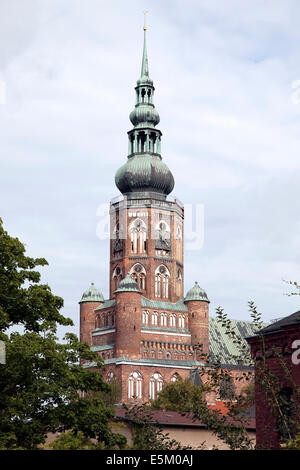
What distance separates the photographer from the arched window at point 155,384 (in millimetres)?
100000

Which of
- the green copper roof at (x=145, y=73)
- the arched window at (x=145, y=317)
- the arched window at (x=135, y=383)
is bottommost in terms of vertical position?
the arched window at (x=135, y=383)

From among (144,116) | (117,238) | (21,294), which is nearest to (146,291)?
(117,238)

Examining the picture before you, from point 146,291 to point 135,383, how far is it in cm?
1407

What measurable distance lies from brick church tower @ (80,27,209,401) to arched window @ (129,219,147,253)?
0.37 ft

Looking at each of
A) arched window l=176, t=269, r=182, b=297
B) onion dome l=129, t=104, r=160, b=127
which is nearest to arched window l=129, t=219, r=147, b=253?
arched window l=176, t=269, r=182, b=297

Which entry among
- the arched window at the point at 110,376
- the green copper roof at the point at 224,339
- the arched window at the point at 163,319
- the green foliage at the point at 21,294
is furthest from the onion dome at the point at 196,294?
the green foliage at the point at 21,294

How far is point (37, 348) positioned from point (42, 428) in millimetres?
2768

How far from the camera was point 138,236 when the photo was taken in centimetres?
10919

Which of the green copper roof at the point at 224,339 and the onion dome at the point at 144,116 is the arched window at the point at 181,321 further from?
the onion dome at the point at 144,116

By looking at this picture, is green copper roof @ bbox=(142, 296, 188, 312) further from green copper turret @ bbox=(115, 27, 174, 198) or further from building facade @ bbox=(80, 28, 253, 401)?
green copper turret @ bbox=(115, 27, 174, 198)

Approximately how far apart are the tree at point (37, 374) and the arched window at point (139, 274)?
78979 mm

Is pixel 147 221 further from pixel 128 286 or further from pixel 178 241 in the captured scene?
pixel 128 286

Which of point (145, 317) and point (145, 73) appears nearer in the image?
point (145, 317)
